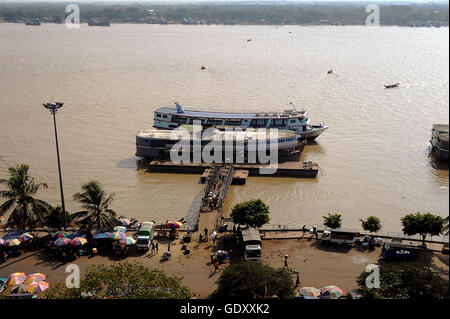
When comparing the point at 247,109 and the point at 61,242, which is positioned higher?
the point at 247,109

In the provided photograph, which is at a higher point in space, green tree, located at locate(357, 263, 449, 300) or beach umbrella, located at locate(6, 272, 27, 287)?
green tree, located at locate(357, 263, 449, 300)

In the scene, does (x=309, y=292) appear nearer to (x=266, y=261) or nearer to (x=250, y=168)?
(x=266, y=261)

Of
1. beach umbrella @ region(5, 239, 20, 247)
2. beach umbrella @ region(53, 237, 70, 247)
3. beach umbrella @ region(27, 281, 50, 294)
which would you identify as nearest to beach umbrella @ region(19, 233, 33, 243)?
beach umbrella @ region(5, 239, 20, 247)

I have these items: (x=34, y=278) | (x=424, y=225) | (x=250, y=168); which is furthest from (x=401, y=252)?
(x=250, y=168)

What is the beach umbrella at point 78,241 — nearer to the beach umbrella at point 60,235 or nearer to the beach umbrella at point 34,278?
the beach umbrella at point 60,235
